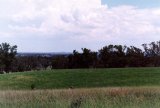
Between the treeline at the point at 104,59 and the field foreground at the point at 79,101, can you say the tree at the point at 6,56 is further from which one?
the field foreground at the point at 79,101

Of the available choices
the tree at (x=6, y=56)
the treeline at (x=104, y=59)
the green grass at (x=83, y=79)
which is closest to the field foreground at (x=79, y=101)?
the green grass at (x=83, y=79)

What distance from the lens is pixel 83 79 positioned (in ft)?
113

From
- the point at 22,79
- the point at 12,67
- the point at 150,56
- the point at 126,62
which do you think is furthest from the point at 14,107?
the point at 12,67

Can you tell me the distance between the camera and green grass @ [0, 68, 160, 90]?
32.0 m

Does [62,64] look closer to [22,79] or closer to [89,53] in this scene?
[89,53]

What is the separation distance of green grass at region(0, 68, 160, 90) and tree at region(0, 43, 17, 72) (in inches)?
1165

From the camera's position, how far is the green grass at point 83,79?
1259 inches

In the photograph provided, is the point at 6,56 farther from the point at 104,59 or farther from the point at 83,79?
the point at 83,79

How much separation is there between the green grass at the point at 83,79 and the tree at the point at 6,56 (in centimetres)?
2959

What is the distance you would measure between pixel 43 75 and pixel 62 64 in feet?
72.9

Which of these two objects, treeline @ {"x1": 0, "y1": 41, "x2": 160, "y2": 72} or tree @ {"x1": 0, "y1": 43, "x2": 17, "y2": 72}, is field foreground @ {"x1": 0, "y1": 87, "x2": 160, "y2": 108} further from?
tree @ {"x1": 0, "y1": 43, "x2": 17, "y2": 72}

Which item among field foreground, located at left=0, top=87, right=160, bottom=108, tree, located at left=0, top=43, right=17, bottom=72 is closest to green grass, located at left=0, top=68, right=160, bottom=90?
field foreground, located at left=0, top=87, right=160, bottom=108

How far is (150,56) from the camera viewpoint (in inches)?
2343

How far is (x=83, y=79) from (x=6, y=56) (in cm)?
3530
